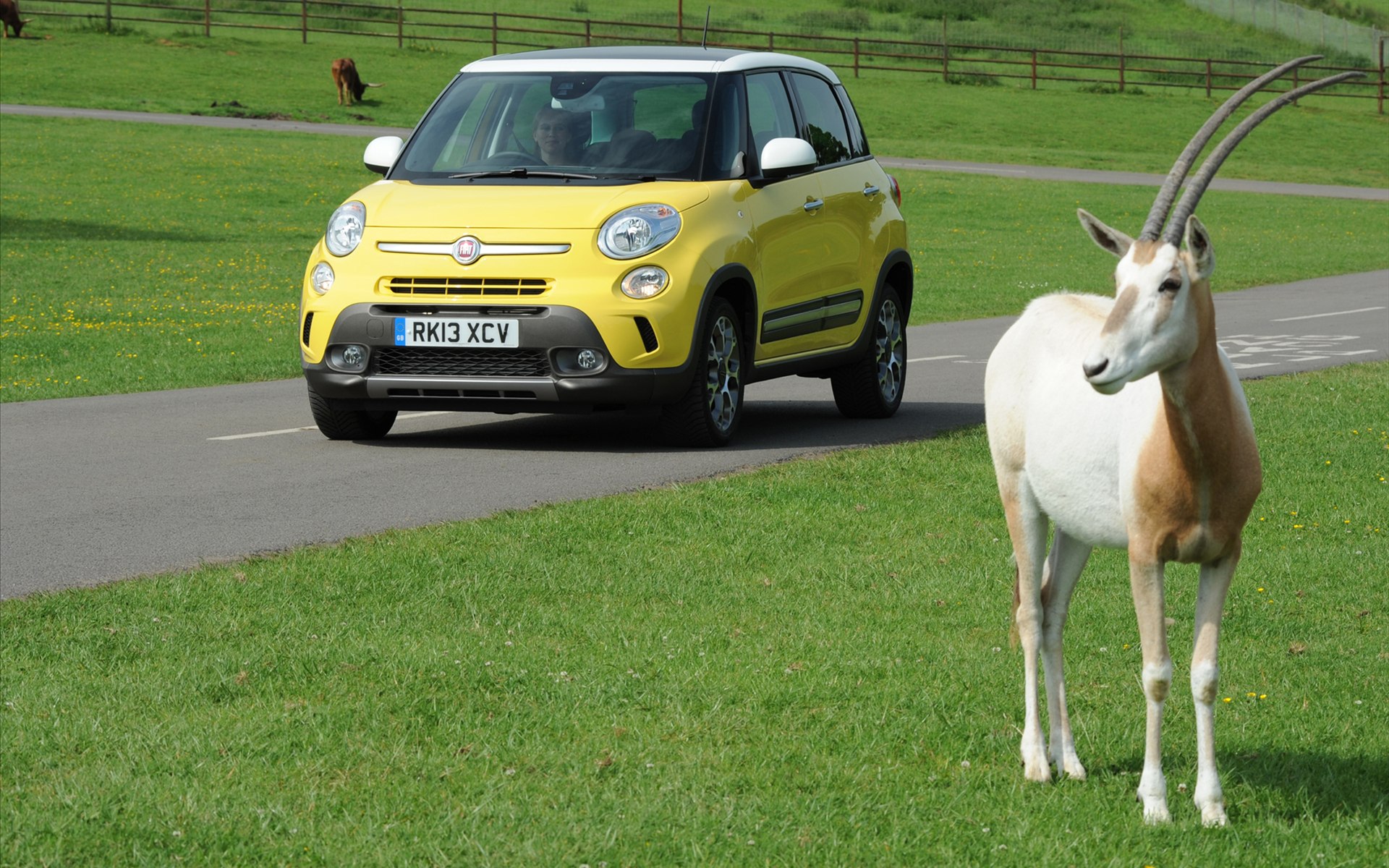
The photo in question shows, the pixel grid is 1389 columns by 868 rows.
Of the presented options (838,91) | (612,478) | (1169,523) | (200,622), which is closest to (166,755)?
(200,622)

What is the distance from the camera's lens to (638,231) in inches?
426

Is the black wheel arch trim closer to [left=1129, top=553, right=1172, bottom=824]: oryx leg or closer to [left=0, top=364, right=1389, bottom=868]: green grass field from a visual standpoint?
[left=0, top=364, right=1389, bottom=868]: green grass field

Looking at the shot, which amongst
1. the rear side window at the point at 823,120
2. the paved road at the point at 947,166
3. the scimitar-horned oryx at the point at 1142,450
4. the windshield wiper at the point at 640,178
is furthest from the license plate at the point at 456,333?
the paved road at the point at 947,166

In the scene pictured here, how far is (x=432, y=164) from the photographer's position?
1186 centimetres

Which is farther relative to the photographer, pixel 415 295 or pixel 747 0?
pixel 747 0

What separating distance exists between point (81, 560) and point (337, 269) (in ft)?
11.1

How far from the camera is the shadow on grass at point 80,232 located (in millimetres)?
26531

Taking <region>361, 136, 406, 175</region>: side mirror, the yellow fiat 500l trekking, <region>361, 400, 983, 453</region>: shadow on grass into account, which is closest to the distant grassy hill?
<region>361, 400, 983, 453</region>: shadow on grass

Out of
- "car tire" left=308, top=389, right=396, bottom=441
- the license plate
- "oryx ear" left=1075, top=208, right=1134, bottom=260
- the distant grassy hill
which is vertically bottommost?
"car tire" left=308, top=389, right=396, bottom=441

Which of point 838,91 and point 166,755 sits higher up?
point 838,91

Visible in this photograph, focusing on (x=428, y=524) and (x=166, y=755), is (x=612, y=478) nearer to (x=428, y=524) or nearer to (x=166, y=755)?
(x=428, y=524)

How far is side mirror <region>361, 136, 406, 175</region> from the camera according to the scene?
461 inches

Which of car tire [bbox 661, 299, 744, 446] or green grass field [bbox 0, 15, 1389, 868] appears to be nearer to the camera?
green grass field [bbox 0, 15, 1389, 868]

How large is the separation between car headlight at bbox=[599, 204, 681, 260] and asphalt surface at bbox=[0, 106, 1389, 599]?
120 centimetres
